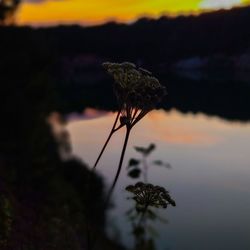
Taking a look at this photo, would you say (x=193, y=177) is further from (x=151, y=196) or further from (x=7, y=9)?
(x=151, y=196)

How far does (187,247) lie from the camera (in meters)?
24.6

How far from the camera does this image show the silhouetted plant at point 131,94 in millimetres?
4320

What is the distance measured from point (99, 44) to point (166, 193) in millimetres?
124210

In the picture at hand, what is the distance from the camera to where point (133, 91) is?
4.38 meters

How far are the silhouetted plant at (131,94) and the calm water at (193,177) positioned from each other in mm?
2203

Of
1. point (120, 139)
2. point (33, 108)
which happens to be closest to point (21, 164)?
point (33, 108)

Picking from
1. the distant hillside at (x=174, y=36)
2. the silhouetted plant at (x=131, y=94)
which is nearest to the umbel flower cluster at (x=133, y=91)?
the silhouetted plant at (x=131, y=94)

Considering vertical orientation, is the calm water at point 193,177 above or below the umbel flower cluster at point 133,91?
above

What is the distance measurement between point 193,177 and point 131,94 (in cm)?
3403

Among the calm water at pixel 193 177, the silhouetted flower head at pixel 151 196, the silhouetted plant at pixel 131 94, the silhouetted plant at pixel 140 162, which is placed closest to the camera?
the silhouetted plant at pixel 131 94

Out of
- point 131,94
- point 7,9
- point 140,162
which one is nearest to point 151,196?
point 131,94

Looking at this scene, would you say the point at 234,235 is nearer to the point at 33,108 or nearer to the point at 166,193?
the point at 33,108

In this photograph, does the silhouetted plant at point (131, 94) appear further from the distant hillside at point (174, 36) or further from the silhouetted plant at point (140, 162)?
the distant hillside at point (174, 36)

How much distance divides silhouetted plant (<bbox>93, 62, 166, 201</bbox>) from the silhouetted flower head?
0.52 m
